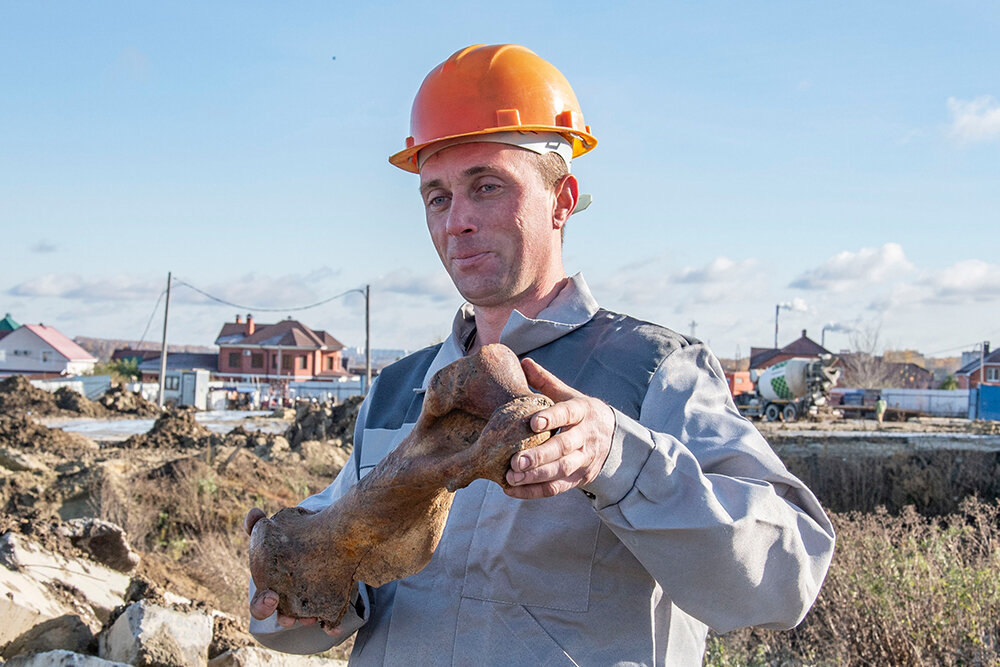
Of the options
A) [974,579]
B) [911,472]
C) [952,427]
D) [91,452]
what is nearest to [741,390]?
Answer: [952,427]

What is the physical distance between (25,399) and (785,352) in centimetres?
4528

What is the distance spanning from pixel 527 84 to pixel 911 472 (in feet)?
40.8

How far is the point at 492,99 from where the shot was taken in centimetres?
211

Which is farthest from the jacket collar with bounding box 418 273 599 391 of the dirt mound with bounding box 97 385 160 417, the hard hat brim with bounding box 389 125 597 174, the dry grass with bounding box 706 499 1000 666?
the dirt mound with bounding box 97 385 160 417

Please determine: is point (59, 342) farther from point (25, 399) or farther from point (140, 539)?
point (140, 539)

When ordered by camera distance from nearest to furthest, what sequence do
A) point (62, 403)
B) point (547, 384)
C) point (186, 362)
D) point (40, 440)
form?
1. point (547, 384)
2. point (40, 440)
3. point (62, 403)
4. point (186, 362)

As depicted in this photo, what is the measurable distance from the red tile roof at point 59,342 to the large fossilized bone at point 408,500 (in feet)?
202

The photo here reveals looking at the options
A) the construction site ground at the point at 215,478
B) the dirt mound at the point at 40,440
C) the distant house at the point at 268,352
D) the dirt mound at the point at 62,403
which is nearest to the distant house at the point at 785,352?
the distant house at the point at 268,352

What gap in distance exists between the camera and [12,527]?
199 inches

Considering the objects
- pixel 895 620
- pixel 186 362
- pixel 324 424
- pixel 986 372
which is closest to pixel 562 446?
pixel 895 620

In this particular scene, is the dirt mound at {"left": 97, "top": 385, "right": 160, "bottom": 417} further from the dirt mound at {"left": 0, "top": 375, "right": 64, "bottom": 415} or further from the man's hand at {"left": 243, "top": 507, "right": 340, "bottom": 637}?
the man's hand at {"left": 243, "top": 507, "right": 340, "bottom": 637}

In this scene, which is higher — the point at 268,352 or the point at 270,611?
the point at 268,352

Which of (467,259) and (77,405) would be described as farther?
(77,405)

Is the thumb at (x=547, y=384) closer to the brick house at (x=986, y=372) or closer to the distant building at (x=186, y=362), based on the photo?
the distant building at (x=186, y=362)
